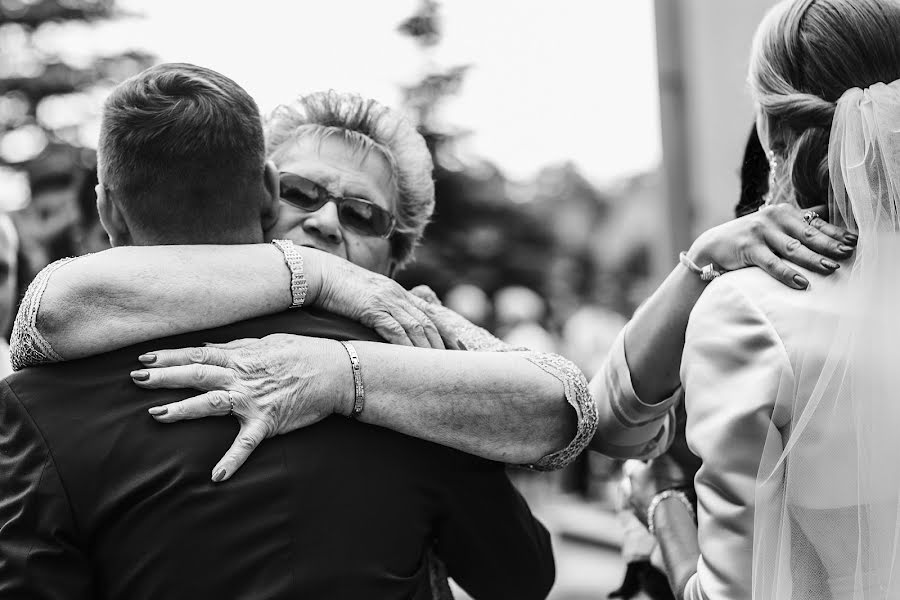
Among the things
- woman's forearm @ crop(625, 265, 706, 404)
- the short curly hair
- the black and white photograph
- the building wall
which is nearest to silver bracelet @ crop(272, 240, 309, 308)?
the black and white photograph

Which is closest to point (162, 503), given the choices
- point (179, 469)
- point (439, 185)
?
point (179, 469)

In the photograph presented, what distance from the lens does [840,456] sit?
1.77m

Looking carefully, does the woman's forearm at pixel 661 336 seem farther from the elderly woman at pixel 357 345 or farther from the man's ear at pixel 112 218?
the man's ear at pixel 112 218

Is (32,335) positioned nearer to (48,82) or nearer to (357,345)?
(357,345)

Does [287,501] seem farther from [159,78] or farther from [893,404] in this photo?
[893,404]

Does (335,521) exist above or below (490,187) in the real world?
above

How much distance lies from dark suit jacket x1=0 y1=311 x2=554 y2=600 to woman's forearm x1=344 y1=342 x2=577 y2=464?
120 mm

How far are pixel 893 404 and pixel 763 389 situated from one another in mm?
237

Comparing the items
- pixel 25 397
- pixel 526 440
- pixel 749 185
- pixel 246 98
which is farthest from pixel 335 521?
pixel 749 185

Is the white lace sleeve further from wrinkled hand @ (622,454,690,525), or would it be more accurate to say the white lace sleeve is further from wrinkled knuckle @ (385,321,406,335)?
wrinkled hand @ (622,454,690,525)

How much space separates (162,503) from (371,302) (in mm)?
540

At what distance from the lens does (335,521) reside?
1.75m

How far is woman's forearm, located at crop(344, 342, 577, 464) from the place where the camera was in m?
1.83

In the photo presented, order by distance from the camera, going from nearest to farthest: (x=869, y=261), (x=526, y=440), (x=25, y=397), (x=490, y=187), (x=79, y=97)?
(x=25, y=397) → (x=869, y=261) → (x=526, y=440) → (x=79, y=97) → (x=490, y=187)
